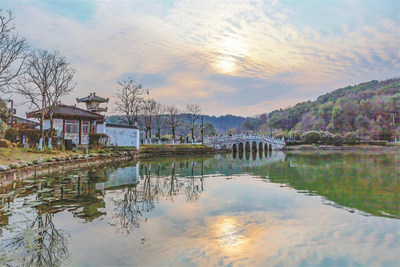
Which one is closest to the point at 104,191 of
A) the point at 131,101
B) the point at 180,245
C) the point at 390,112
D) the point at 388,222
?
the point at 180,245

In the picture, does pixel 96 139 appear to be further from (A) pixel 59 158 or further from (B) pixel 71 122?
(A) pixel 59 158

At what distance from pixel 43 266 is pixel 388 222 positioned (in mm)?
7712

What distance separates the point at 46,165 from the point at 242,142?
39.4m

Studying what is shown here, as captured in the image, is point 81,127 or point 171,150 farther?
point 171,150

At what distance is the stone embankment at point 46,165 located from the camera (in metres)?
12.7

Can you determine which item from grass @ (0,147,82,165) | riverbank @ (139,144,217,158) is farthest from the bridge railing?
grass @ (0,147,82,165)

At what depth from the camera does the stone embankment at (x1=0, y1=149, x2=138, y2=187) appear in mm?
12719

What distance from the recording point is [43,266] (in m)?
4.89

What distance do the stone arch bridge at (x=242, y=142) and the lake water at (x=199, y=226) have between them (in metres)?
36.6

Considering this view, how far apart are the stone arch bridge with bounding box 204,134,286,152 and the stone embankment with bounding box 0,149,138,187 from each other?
22.1 metres

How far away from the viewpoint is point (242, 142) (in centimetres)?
5266

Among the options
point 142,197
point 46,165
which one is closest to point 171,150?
point 46,165

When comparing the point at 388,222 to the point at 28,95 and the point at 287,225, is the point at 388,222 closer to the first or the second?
the point at 287,225

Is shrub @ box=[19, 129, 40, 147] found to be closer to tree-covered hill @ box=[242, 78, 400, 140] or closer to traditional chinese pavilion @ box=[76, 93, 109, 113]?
traditional chinese pavilion @ box=[76, 93, 109, 113]
